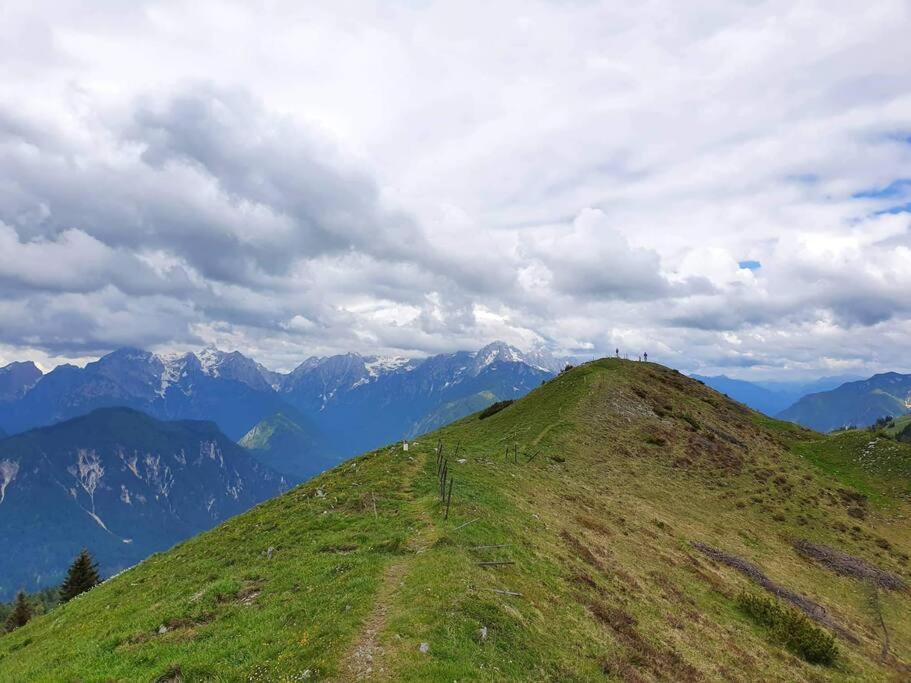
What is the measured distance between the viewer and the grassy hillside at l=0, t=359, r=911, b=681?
1858 cm

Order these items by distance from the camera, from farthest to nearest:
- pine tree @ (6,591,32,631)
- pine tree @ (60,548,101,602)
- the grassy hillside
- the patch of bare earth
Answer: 1. pine tree @ (60,548,101,602)
2. pine tree @ (6,591,32,631)
3. the grassy hillside
4. the patch of bare earth

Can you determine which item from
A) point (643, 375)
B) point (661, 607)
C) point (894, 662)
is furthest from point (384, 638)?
point (643, 375)

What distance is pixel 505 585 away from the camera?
24031 millimetres

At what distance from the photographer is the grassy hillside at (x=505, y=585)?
61.0 ft

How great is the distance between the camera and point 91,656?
20.6 meters

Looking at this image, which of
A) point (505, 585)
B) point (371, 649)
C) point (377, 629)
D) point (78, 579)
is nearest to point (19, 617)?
point (78, 579)

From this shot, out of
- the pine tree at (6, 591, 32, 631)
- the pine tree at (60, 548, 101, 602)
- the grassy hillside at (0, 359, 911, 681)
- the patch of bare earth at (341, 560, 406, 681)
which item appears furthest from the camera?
the pine tree at (60, 548, 101, 602)

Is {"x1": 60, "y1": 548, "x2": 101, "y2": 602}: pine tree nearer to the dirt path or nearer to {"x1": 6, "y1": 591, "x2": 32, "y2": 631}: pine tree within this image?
{"x1": 6, "y1": 591, "x2": 32, "y2": 631}: pine tree

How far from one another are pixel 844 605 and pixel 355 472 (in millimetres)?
44142

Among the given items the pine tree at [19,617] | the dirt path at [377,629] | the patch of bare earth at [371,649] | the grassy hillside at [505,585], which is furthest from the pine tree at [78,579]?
the patch of bare earth at [371,649]

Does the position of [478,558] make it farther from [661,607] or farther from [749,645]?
[749,645]

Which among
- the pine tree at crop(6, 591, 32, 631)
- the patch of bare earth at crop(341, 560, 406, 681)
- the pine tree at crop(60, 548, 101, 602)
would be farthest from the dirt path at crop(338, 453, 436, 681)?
the pine tree at crop(60, 548, 101, 602)

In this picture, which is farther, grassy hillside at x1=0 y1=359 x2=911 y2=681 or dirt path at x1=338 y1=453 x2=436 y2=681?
grassy hillside at x1=0 y1=359 x2=911 y2=681

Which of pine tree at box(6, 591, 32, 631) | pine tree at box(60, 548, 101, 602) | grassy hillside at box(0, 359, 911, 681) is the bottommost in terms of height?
pine tree at box(6, 591, 32, 631)
